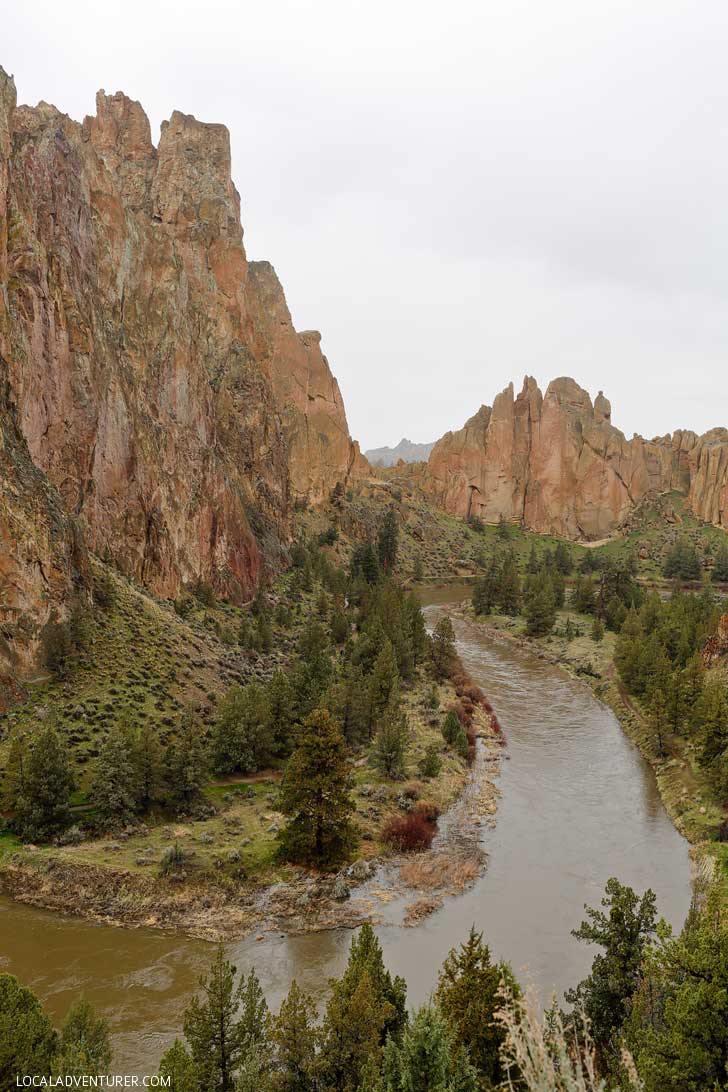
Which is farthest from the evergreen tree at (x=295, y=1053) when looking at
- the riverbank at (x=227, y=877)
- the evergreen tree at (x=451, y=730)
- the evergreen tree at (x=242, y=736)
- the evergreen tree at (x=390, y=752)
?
the evergreen tree at (x=451, y=730)

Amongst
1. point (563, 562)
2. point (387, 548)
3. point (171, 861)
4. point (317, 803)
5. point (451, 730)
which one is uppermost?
point (387, 548)

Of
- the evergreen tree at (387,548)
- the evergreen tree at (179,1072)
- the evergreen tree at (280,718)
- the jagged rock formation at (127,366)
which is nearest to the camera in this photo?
the evergreen tree at (179,1072)

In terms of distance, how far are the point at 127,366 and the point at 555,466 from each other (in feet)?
405

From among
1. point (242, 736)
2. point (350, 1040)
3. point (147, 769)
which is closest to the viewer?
point (350, 1040)

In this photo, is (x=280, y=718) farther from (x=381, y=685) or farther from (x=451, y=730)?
(x=451, y=730)

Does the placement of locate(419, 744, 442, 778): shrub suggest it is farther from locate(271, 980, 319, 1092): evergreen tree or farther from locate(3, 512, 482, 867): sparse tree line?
locate(271, 980, 319, 1092): evergreen tree

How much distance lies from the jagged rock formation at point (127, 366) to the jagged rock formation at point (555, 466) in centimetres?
7238

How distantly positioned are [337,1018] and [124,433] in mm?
51820

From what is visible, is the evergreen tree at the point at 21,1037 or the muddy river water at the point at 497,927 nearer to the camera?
the evergreen tree at the point at 21,1037

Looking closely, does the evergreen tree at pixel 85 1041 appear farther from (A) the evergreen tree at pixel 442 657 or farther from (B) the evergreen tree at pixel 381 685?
(A) the evergreen tree at pixel 442 657

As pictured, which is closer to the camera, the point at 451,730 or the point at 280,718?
the point at 280,718

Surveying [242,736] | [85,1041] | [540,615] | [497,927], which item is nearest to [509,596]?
[540,615]

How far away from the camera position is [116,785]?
32.8 meters

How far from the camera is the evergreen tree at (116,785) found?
106 ft
